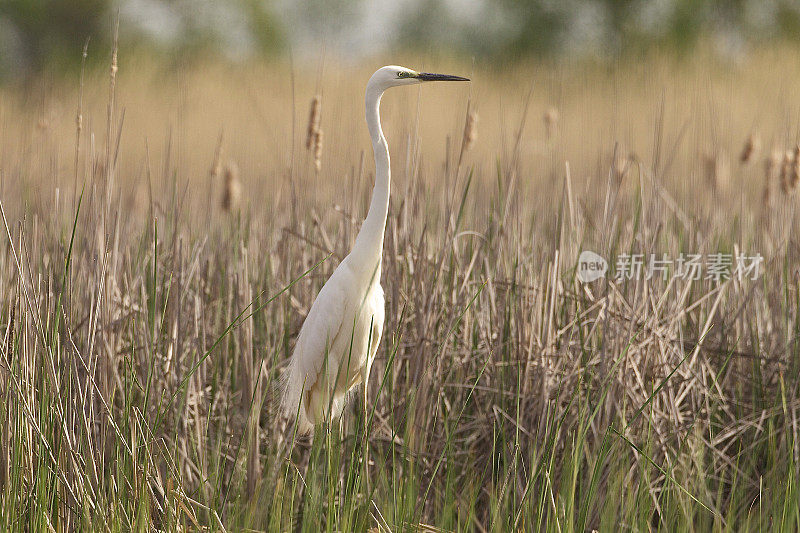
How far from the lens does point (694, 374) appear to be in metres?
1.94

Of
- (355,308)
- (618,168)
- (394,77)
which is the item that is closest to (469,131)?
(394,77)

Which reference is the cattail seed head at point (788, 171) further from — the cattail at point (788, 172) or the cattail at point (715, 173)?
the cattail at point (715, 173)

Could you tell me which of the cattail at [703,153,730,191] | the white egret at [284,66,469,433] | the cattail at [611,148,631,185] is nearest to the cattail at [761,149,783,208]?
the cattail at [703,153,730,191]

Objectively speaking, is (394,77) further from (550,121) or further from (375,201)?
(550,121)

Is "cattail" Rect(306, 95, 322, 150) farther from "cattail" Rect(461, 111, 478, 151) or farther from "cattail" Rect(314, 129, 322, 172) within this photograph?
"cattail" Rect(461, 111, 478, 151)

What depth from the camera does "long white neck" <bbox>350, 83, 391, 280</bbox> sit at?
1.73m

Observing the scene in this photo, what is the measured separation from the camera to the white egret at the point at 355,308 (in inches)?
68.5

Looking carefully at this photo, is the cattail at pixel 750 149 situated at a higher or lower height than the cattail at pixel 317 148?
higher

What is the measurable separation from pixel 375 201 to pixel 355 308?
0.93 ft

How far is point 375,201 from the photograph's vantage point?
1.73 meters

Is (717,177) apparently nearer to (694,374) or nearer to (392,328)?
(694,374)

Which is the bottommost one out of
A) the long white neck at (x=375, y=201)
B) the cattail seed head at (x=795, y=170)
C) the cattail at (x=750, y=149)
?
the long white neck at (x=375, y=201)

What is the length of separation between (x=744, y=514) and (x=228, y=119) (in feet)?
23.6

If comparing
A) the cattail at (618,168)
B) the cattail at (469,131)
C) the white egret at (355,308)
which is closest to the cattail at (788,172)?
the cattail at (618,168)
